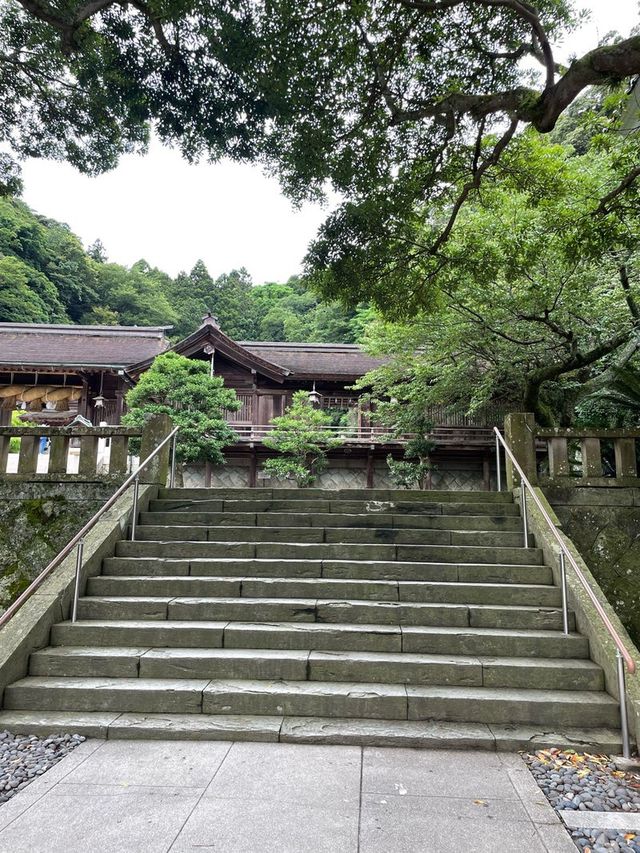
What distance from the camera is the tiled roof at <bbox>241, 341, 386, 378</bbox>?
56.7 feet

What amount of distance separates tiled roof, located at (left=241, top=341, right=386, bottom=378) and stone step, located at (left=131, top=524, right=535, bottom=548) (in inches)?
447

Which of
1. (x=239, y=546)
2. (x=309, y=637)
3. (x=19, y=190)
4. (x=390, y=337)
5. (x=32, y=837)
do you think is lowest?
(x=32, y=837)

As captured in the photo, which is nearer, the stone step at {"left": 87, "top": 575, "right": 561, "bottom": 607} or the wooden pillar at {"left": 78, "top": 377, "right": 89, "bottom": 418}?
the stone step at {"left": 87, "top": 575, "right": 561, "bottom": 607}

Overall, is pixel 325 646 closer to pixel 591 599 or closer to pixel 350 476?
pixel 591 599

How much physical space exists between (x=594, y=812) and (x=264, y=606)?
9.12ft

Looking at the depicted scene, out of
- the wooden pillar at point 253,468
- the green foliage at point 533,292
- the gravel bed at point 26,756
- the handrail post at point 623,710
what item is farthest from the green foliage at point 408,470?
the gravel bed at point 26,756

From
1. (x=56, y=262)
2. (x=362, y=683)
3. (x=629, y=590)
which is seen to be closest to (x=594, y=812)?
(x=362, y=683)

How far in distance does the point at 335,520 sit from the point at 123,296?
37.0m

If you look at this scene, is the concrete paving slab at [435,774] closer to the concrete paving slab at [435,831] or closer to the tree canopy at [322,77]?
the concrete paving slab at [435,831]

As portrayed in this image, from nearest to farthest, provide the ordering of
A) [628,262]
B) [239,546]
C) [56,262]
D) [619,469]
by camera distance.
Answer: [239,546]
[619,469]
[628,262]
[56,262]

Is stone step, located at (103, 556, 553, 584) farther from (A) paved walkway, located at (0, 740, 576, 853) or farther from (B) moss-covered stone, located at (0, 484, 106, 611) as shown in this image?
(A) paved walkway, located at (0, 740, 576, 853)

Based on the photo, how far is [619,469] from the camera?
6203 millimetres

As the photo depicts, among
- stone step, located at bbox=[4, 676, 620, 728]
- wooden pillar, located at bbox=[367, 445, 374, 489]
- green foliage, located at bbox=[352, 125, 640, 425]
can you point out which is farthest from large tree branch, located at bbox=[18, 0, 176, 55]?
wooden pillar, located at bbox=[367, 445, 374, 489]

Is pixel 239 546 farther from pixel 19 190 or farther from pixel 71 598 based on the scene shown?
pixel 19 190
